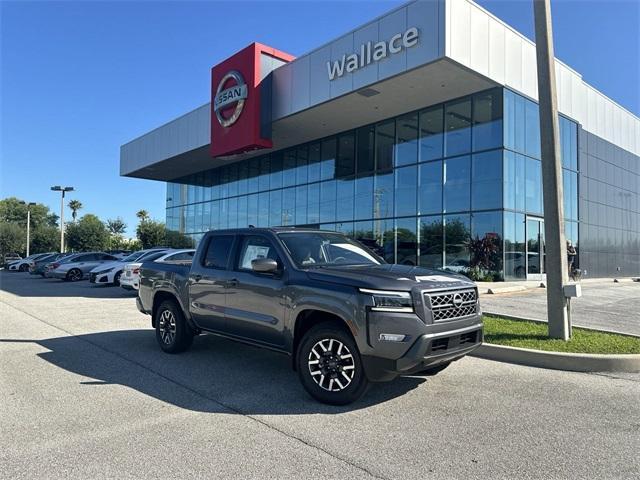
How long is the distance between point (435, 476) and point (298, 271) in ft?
8.83

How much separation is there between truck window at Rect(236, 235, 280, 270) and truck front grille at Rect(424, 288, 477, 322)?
6.83 feet

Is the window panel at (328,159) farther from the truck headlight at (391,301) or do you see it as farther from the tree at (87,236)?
the tree at (87,236)

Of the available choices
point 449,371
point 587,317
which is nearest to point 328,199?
point 587,317

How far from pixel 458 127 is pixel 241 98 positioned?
1010cm

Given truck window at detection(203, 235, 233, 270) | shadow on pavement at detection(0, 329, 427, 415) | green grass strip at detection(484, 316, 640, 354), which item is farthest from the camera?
green grass strip at detection(484, 316, 640, 354)

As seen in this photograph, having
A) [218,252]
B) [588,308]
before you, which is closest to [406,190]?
[588,308]

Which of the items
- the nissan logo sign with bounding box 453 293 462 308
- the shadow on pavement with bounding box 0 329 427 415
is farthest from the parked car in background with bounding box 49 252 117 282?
the nissan logo sign with bounding box 453 293 462 308

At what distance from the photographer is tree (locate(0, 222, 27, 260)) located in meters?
68.6

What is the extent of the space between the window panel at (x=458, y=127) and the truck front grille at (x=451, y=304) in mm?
16280

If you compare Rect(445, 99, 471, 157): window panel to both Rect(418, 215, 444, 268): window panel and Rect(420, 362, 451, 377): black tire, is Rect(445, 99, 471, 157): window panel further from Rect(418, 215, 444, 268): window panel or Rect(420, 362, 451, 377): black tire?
Rect(420, 362, 451, 377): black tire

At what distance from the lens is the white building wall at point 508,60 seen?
54.7 feet

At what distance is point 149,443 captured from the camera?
414 cm

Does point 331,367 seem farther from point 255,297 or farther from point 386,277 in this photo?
point 255,297

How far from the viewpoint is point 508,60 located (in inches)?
756
